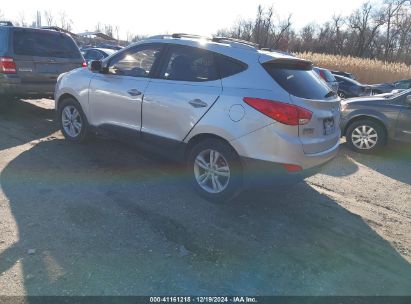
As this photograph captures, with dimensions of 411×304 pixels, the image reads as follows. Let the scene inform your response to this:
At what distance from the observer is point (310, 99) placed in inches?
161

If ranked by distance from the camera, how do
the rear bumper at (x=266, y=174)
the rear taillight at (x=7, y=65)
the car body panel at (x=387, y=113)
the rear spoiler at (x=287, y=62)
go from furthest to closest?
the rear taillight at (x=7, y=65), the car body panel at (x=387, y=113), the rear spoiler at (x=287, y=62), the rear bumper at (x=266, y=174)

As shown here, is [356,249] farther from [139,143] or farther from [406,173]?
[406,173]

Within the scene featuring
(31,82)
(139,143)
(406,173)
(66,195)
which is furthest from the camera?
(31,82)

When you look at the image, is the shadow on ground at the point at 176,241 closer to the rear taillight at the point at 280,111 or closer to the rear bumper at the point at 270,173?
the rear bumper at the point at 270,173

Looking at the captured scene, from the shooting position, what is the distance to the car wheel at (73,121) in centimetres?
595

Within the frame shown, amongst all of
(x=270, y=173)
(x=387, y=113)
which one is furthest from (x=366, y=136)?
(x=270, y=173)

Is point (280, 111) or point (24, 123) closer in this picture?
point (280, 111)

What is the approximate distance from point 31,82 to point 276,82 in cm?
560

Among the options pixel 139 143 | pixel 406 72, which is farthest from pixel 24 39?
pixel 406 72

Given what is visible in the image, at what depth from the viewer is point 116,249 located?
11.0 feet

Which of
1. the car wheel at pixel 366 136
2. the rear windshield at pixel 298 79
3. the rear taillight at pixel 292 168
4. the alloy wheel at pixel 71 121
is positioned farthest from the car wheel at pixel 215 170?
the car wheel at pixel 366 136

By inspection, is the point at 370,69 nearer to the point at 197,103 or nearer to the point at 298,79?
the point at 298,79

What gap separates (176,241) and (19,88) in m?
5.61

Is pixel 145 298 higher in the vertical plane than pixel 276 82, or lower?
lower
